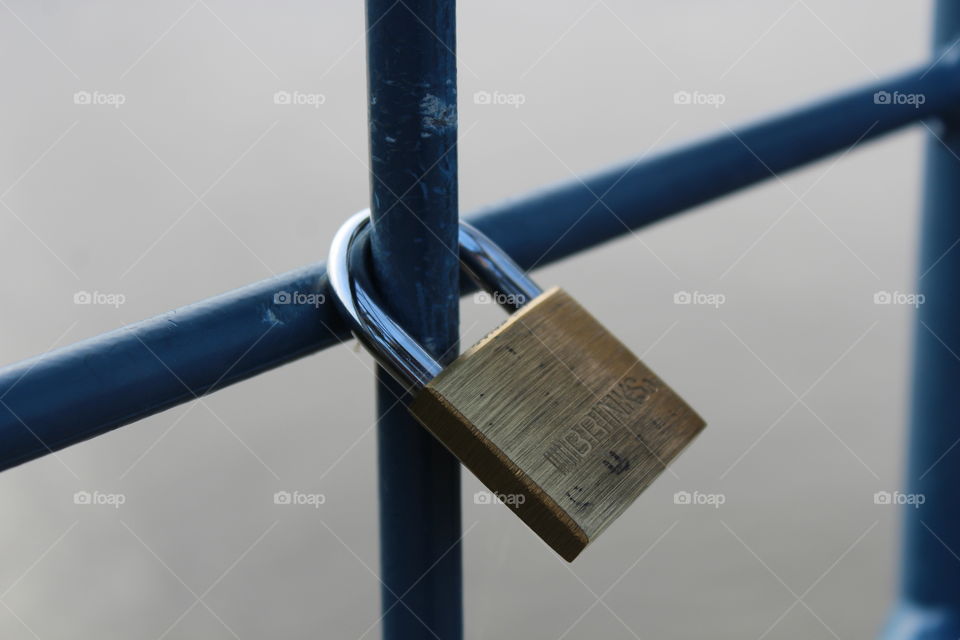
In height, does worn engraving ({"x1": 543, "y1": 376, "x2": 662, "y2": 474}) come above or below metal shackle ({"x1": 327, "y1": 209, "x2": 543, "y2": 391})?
below

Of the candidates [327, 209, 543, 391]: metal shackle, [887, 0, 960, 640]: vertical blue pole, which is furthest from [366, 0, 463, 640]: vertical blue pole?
[887, 0, 960, 640]: vertical blue pole

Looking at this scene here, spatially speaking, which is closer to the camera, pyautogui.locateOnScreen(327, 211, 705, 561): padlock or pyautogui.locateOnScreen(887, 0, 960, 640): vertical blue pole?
pyautogui.locateOnScreen(327, 211, 705, 561): padlock

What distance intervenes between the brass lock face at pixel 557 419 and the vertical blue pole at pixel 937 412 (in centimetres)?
57

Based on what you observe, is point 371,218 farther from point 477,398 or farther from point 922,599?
point 922,599

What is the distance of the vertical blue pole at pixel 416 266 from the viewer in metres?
0.50

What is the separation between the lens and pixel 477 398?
51 cm

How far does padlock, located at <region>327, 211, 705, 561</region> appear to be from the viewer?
0.51m

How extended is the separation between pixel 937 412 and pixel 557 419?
0.78m

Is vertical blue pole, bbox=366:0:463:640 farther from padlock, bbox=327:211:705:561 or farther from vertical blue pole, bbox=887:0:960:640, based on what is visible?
vertical blue pole, bbox=887:0:960:640

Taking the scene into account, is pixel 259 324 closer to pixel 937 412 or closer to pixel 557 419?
pixel 557 419

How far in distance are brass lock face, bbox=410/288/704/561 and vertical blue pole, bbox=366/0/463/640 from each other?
4 cm

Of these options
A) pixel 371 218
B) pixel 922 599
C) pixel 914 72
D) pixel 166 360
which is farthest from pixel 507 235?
pixel 922 599

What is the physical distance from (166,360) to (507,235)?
0.70 feet

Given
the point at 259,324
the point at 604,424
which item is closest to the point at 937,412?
the point at 604,424
